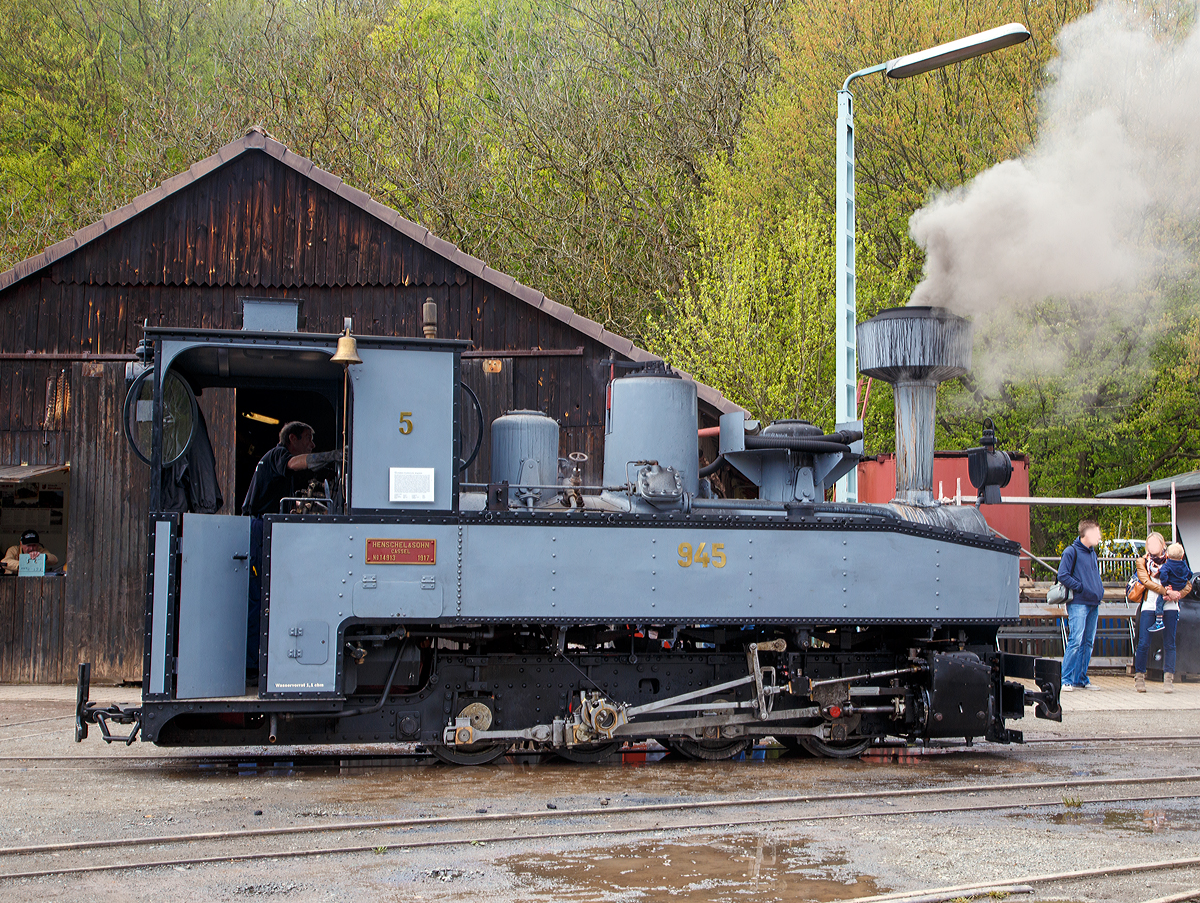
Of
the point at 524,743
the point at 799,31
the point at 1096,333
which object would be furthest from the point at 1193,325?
the point at 524,743

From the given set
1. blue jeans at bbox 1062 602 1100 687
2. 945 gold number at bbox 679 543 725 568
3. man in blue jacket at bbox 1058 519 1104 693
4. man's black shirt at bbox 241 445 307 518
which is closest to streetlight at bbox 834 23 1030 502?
945 gold number at bbox 679 543 725 568

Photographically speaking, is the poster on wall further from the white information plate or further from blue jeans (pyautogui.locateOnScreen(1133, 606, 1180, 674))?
blue jeans (pyautogui.locateOnScreen(1133, 606, 1180, 674))

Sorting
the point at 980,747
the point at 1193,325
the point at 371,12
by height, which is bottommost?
the point at 980,747

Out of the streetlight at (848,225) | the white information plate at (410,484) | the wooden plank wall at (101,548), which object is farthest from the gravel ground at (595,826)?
the wooden plank wall at (101,548)

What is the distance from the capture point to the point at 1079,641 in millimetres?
12305

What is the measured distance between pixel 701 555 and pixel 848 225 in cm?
460

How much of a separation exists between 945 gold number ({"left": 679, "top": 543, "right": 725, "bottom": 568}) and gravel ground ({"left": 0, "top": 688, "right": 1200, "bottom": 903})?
1.43 m

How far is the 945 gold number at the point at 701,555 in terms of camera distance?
7441 millimetres

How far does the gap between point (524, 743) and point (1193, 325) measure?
15442 millimetres

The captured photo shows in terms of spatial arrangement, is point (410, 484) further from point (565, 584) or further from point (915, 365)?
point (915, 365)

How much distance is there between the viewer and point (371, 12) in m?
28.7

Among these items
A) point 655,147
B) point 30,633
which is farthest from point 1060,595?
point 655,147

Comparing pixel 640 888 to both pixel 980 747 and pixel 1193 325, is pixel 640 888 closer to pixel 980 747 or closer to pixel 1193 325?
pixel 980 747

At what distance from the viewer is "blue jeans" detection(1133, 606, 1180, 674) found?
A: 12.8m
